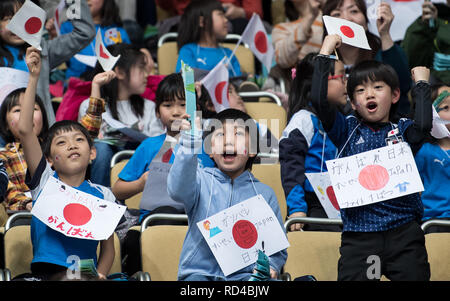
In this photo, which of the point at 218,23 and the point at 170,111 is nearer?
the point at 170,111

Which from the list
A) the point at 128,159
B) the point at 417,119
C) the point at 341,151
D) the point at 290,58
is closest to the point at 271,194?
the point at 341,151

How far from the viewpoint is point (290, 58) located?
6316 millimetres

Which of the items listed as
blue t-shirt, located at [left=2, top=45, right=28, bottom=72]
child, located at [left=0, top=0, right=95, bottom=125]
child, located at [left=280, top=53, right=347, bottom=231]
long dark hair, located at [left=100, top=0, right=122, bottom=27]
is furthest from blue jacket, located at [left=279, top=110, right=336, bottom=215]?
long dark hair, located at [left=100, top=0, right=122, bottom=27]

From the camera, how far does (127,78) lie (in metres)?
5.68

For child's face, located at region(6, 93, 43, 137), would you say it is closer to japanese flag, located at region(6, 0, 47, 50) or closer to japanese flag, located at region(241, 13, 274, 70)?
japanese flag, located at region(6, 0, 47, 50)

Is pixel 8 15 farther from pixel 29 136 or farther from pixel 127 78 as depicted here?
pixel 29 136

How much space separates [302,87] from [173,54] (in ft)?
6.54

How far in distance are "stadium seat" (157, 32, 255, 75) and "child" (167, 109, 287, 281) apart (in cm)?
272

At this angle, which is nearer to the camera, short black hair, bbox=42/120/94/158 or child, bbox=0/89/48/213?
short black hair, bbox=42/120/94/158

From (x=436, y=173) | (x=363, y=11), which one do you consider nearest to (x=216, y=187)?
(x=436, y=173)

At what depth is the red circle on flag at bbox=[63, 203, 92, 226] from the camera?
3.66 metres

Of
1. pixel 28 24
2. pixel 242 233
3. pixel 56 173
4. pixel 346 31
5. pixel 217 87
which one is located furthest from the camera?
pixel 217 87

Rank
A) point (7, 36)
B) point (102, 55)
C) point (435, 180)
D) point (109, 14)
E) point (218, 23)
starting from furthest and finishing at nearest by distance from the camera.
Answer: point (109, 14), point (218, 23), point (7, 36), point (102, 55), point (435, 180)

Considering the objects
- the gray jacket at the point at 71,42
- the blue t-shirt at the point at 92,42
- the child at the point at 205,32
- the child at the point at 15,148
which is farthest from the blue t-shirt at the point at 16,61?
the child at the point at 205,32
